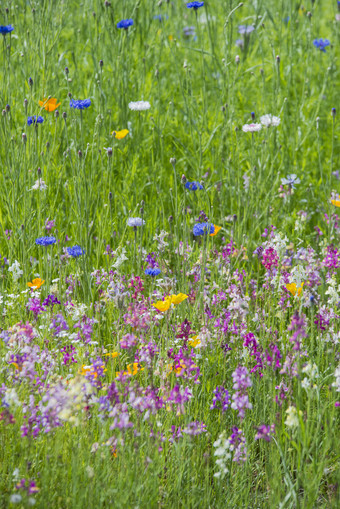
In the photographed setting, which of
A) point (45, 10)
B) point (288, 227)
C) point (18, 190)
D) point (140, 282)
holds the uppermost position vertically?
point (45, 10)

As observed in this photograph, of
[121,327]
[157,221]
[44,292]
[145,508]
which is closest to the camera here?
[145,508]

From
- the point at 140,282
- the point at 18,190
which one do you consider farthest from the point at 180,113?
the point at 140,282

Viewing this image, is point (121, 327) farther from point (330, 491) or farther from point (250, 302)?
point (330, 491)

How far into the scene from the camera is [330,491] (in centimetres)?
159

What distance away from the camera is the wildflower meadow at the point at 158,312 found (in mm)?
1521

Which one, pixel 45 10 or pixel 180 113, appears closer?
pixel 45 10


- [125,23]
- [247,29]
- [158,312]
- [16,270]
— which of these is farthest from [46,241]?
[247,29]

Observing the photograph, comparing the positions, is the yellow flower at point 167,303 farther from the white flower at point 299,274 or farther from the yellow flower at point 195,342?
the white flower at point 299,274

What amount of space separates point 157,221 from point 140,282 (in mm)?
838

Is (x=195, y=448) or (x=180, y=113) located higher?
(x=180, y=113)

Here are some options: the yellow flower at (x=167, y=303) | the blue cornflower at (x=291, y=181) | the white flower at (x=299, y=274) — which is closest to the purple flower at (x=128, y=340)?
the yellow flower at (x=167, y=303)

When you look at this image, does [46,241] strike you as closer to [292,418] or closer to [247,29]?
[292,418]

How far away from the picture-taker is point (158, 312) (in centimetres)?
232

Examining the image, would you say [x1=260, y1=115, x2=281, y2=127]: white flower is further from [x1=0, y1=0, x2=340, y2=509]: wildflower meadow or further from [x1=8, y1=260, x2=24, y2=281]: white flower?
[x1=8, y1=260, x2=24, y2=281]: white flower
